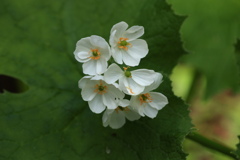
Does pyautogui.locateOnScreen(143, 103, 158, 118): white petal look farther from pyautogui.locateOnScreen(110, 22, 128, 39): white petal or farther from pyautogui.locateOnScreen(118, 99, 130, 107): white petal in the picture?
pyautogui.locateOnScreen(110, 22, 128, 39): white petal

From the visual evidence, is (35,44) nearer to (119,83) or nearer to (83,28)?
(83,28)

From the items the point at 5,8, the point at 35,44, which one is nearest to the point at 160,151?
the point at 35,44

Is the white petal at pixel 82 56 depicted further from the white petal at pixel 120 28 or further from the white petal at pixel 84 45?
the white petal at pixel 120 28

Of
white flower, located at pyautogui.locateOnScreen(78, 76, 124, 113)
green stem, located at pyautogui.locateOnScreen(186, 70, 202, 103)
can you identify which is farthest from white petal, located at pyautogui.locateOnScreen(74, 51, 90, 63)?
green stem, located at pyautogui.locateOnScreen(186, 70, 202, 103)

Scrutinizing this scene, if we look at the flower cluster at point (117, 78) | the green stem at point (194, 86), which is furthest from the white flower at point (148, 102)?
the green stem at point (194, 86)

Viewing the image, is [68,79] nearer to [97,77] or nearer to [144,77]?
[97,77]

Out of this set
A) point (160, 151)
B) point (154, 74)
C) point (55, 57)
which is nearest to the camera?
point (154, 74)

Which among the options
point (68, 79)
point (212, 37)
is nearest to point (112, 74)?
point (68, 79)
